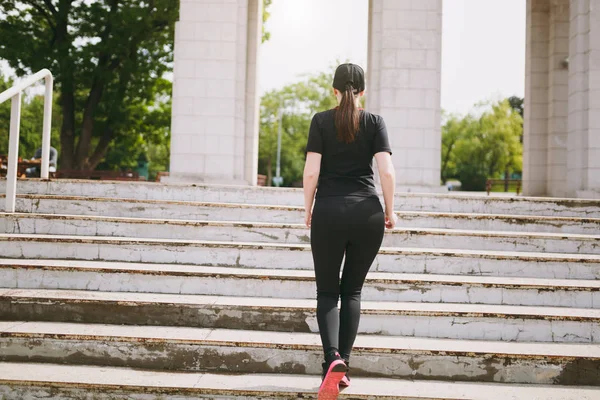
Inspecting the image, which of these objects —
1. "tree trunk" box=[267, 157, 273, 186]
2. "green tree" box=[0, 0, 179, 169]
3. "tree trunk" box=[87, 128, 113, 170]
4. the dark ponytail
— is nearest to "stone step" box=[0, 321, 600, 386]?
the dark ponytail

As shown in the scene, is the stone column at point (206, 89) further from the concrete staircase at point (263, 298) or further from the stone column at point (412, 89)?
the concrete staircase at point (263, 298)

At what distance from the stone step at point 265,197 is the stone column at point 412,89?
8.50 feet

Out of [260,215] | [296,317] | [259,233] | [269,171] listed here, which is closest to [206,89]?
[260,215]

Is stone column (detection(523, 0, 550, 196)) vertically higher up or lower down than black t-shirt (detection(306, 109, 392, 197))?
higher up

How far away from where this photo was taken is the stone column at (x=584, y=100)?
8289 millimetres

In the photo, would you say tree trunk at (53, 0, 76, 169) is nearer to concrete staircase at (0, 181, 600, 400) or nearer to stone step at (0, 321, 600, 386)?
concrete staircase at (0, 181, 600, 400)

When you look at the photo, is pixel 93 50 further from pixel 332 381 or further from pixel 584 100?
pixel 332 381

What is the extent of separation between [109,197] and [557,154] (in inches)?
357

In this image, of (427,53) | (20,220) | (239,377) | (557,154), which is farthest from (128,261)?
(557,154)

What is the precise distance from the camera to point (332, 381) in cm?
291

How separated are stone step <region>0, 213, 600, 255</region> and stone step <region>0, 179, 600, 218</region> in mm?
932

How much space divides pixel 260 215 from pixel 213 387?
8.81 feet

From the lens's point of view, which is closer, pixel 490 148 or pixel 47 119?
pixel 47 119

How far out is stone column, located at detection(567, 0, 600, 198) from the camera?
8.29m
